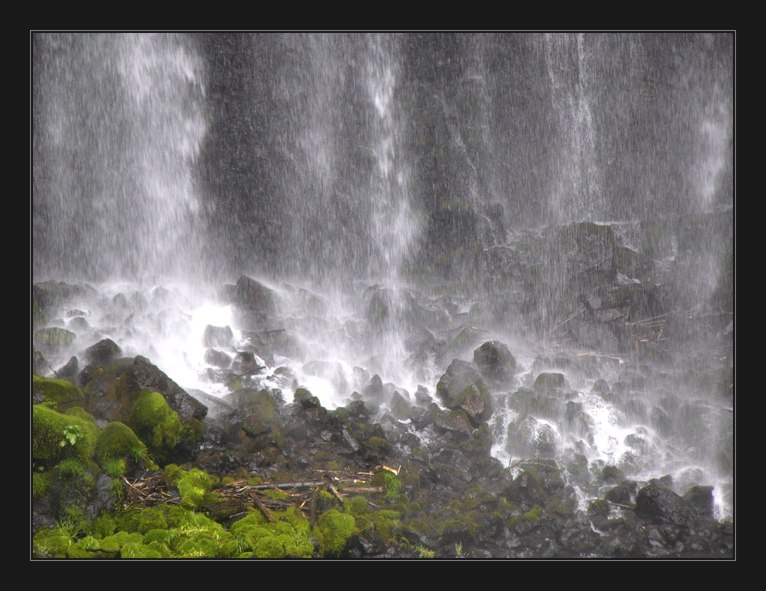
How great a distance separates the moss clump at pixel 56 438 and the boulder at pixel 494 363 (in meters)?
9.49

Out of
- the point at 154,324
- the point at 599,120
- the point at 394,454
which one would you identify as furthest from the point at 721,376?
the point at 154,324

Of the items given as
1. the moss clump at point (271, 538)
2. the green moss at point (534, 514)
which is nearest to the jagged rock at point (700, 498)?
the green moss at point (534, 514)

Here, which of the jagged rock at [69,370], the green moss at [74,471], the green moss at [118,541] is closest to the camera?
the green moss at [118,541]

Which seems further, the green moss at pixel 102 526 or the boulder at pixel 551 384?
the boulder at pixel 551 384

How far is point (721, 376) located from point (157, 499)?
14818mm

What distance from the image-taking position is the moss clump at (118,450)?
26.0 feet

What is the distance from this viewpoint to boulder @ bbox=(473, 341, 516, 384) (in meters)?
13.9

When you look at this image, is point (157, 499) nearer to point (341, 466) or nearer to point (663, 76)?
point (341, 466)

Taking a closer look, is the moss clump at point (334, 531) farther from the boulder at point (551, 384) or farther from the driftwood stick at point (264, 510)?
the boulder at point (551, 384)

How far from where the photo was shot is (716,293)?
18.0 metres

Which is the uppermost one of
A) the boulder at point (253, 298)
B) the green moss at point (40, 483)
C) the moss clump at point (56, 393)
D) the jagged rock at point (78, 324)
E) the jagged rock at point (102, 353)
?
the boulder at point (253, 298)

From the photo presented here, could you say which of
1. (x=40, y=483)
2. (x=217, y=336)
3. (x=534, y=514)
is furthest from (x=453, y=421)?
(x=40, y=483)

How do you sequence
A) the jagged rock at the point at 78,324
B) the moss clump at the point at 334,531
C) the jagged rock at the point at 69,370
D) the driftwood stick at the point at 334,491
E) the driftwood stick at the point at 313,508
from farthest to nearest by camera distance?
1. the jagged rock at the point at 78,324
2. the jagged rock at the point at 69,370
3. the driftwood stick at the point at 334,491
4. the driftwood stick at the point at 313,508
5. the moss clump at the point at 334,531

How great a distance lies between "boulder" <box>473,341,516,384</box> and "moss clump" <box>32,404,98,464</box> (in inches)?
374
